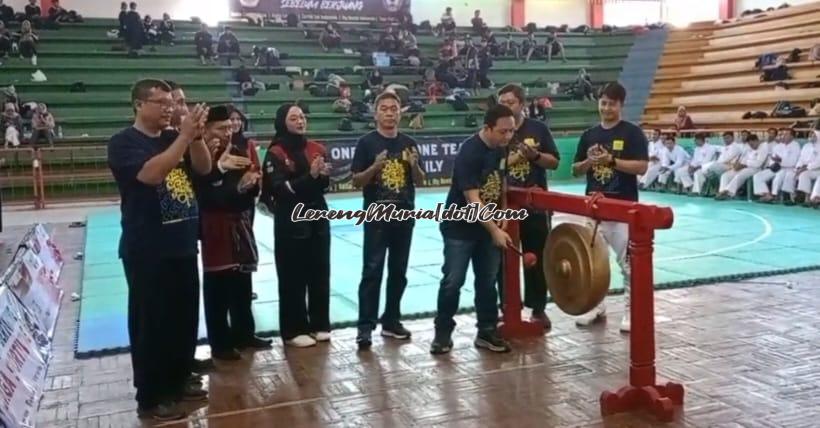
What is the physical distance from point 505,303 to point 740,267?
11.0ft

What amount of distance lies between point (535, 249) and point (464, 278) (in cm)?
85

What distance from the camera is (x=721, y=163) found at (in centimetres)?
1474

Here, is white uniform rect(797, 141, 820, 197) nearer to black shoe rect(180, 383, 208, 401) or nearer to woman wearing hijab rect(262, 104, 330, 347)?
woman wearing hijab rect(262, 104, 330, 347)

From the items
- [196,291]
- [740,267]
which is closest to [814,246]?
[740,267]

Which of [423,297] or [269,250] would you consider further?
[269,250]

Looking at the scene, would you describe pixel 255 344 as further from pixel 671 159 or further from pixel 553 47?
pixel 553 47

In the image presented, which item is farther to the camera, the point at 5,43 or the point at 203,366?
the point at 5,43

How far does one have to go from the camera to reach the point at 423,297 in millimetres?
6770

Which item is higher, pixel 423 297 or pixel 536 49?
pixel 536 49

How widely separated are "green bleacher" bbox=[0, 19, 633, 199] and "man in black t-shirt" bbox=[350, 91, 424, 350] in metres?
12.3

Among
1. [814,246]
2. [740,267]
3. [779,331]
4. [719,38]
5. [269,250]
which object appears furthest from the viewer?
[719,38]

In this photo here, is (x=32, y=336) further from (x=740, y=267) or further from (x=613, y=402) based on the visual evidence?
(x=740, y=267)

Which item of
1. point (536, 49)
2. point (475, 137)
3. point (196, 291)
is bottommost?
point (196, 291)

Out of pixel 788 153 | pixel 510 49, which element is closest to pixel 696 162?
pixel 788 153
